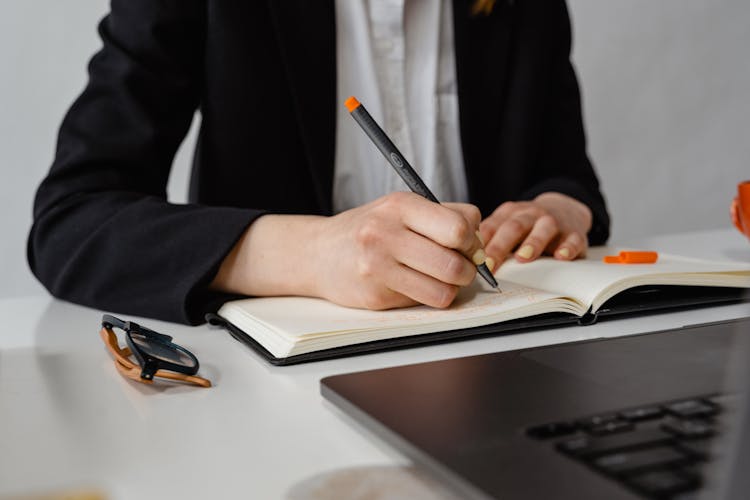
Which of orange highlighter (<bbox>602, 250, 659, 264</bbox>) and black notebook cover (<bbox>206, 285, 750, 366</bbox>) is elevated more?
orange highlighter (<bbox>602, 250, 659, 264</bbox>)

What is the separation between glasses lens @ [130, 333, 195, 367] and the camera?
24.9 inches

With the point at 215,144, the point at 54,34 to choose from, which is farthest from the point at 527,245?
the point at 54,34

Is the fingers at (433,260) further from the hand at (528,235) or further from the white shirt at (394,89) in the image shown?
the white shirt at (394,89)

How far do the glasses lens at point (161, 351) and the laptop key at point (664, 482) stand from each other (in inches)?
15.3

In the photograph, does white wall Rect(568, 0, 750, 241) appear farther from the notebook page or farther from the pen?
the pen

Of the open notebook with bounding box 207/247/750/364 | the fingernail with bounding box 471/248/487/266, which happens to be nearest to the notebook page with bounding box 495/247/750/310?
the open notebook with bounding box 207/247/750/364

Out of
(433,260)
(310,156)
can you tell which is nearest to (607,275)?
(433,260)

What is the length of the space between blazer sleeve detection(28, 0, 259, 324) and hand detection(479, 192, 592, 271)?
323 millimetres

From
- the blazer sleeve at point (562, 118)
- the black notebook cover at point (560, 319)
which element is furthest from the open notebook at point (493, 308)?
the blazer sleeve at point (562, 118)

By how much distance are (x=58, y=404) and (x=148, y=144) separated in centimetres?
59

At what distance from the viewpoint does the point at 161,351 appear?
2.12 feet

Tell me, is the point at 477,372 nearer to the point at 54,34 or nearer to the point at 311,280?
the point at 311,280

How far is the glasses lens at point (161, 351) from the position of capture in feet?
2.08

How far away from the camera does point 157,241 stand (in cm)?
90
